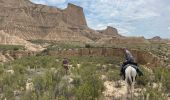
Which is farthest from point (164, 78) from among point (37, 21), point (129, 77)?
point (37, 21)

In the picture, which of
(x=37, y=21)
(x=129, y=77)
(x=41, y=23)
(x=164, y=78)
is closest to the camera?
(x=129, y=77)

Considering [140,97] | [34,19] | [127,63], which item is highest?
[34,19]

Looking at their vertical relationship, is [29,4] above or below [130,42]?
above

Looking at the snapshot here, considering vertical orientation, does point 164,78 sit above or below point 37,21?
below

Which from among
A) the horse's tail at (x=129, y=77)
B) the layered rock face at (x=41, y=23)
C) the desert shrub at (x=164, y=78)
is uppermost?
the layered rock face at (x=41, y=23)

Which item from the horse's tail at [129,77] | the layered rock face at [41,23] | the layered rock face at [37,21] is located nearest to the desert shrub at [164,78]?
the horse's tail at [129,77]

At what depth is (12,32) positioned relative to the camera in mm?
104438

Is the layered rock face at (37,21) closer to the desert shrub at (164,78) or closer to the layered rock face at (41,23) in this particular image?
the layered rock face at (41,23)

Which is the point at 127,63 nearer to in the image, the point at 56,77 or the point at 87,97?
the point at 87,97

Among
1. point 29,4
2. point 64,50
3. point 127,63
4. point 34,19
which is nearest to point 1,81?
point 127,63

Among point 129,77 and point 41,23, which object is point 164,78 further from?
point 41,23

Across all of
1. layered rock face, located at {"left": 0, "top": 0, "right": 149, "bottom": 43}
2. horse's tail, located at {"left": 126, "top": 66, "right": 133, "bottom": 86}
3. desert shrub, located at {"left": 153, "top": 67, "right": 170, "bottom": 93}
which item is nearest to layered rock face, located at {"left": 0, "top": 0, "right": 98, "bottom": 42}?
layered rock face, located at {"left": 0, "top": 0, "right": 149, "bottom": 43}

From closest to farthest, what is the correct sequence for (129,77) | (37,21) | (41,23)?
1. (129,77)
2. (37,21)
3. (41,23)

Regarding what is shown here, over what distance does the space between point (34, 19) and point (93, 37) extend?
21.0 metres
